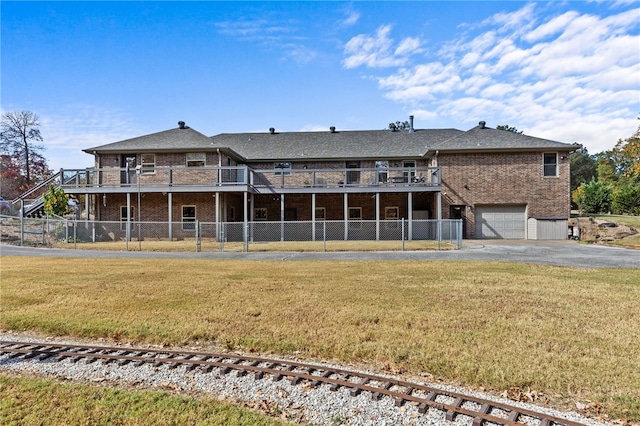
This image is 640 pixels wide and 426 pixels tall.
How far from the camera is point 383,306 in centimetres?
749

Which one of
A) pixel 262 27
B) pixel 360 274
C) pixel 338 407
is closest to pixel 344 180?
pixel 262 27

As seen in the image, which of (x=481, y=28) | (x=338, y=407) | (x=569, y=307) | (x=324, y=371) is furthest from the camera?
(x=481, y=28)

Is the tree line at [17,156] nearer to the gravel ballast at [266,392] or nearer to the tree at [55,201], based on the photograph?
the tree at [55,201]

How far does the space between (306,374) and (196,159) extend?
21.3m

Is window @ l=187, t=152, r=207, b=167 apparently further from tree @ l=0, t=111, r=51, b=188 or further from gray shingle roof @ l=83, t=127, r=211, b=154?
tree @ l=0, t=111, r=51, b=188

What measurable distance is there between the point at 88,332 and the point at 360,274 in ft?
21.9

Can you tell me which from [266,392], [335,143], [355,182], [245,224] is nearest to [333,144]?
[335,143]

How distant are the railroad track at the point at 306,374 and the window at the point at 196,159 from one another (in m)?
18.9

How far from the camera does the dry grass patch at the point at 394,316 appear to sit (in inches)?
186

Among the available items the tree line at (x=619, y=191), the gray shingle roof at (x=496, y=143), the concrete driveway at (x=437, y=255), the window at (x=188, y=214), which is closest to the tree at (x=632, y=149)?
the tree line at (x=619, y=191)

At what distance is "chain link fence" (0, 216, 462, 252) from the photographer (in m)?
18.6

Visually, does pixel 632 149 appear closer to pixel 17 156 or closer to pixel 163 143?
pixel 163 143

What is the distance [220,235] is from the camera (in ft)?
69.4

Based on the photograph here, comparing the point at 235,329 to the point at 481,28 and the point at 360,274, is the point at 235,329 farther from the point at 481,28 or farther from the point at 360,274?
the point at 481,28
